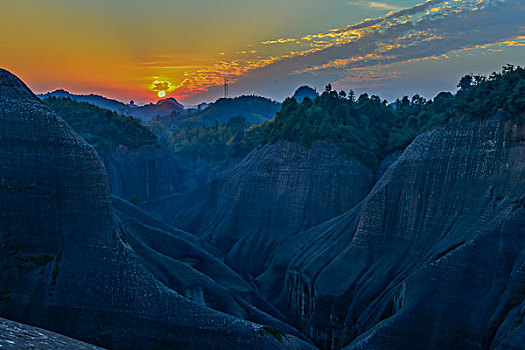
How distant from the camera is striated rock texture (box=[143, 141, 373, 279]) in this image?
5622cm

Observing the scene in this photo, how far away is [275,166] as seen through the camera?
64.9 metres

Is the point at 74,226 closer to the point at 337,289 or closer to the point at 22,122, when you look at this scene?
the point at 22,122

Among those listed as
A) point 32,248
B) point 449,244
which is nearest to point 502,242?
point 449,244

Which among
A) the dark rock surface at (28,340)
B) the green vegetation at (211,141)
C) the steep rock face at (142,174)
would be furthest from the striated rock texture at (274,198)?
the dark rock surface at (28,340)

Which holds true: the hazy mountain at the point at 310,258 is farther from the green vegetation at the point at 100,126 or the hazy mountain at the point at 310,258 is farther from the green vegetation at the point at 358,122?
the green vegetation at the point at 100,126

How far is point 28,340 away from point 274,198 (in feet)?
158

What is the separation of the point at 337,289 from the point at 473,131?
13540 millimetres

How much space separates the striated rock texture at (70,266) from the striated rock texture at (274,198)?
91.3ft

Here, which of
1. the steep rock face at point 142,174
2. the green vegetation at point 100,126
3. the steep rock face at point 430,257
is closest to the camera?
the steep rock face at point 430,257

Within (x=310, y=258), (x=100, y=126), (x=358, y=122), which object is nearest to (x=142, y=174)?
(x=100, y=126)

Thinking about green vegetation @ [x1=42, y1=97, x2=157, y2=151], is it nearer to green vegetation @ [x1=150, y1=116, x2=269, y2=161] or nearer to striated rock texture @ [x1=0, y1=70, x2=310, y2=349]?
green vegetation @ [x1=150, y1=116, x2=269, y2=161]

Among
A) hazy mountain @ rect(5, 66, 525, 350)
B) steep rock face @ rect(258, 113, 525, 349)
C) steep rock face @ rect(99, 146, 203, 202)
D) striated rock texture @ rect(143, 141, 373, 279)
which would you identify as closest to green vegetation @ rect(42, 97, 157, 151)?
steep rock face @ rect(99, 146, 203, 202)

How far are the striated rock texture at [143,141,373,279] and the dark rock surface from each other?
1523 inches

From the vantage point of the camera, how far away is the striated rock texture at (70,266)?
26.9 meters
